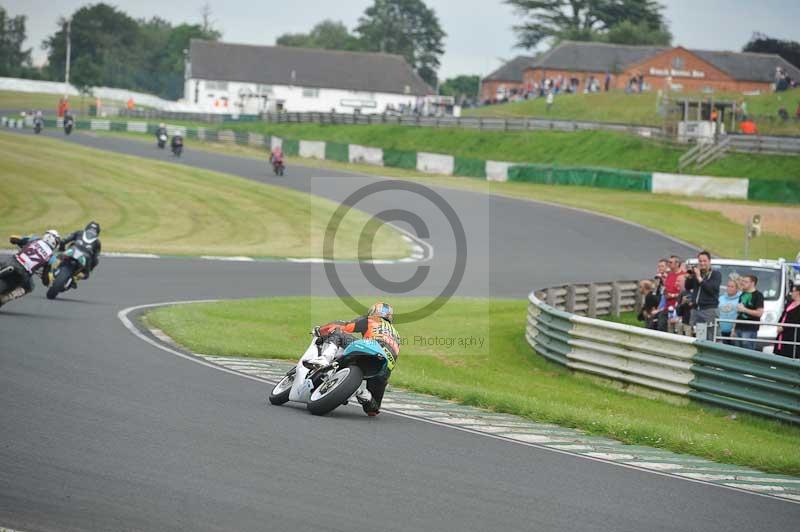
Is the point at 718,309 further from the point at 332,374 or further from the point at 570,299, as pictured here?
the point at 332,374

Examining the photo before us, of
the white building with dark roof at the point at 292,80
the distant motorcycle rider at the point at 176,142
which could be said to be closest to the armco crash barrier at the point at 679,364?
the distant motorcycle rider at the point at 176,142

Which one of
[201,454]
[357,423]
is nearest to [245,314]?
[357,423]

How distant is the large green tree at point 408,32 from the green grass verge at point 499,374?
5521 inches

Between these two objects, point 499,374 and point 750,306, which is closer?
point 750,306

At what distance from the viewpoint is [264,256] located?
32656mm

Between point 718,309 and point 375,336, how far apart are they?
8436 millimetres

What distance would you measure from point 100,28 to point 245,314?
15751cm

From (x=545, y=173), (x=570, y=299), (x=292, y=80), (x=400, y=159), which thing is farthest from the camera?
(x=292, y=80)

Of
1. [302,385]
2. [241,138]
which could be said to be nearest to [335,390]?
[302,385]

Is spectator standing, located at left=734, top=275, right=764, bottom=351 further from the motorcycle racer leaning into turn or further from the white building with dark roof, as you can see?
the white building with dark roof

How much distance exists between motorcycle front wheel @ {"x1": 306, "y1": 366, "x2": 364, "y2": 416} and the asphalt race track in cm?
14

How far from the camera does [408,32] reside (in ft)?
530

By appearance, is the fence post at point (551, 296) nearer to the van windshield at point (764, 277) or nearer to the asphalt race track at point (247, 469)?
the van windshield at point (764, 277)

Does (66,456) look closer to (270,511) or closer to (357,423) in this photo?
(270,511)
